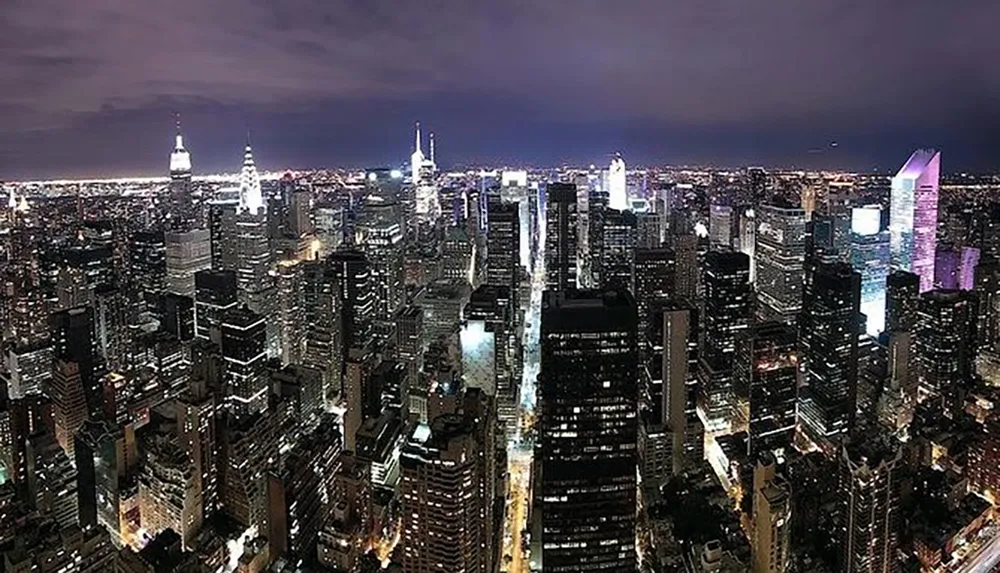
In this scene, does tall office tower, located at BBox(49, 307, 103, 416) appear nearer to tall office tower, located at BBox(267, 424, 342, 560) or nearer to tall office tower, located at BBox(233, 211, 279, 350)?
tall office tower, located at BBox(267, 424, 342, 560)

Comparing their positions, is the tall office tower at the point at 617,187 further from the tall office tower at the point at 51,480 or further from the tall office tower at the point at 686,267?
the tall office tower at the point at 51,480

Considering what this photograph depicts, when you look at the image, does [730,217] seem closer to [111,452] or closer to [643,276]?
[643,276]

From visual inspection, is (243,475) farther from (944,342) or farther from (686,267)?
(944,342)

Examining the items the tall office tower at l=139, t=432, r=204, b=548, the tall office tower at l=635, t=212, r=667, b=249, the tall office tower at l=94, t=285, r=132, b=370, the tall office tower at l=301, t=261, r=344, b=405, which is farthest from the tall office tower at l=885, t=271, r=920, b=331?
the tall office tower at l=94, t=285, r=132, b=370

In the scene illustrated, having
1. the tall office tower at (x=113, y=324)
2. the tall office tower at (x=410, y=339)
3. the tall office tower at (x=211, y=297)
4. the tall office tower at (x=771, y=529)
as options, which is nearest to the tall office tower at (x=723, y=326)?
the tall office tower at (x=771, y=529)

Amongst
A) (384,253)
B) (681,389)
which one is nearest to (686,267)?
(681,389)

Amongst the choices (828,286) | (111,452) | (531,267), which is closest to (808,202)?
(828,286)
